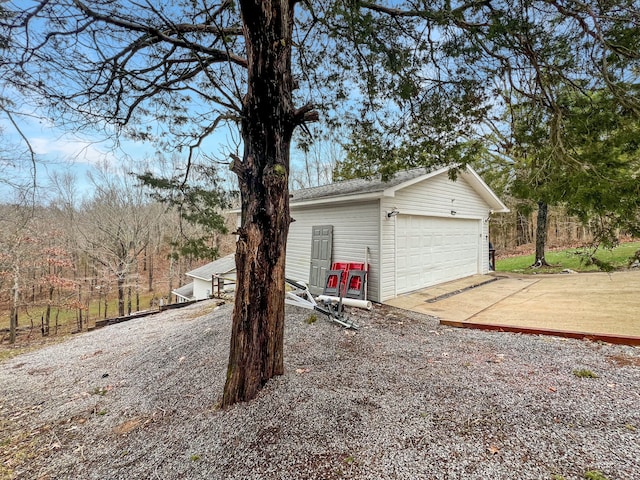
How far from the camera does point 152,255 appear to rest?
65.8ft

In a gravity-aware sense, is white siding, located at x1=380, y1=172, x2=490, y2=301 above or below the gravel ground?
above

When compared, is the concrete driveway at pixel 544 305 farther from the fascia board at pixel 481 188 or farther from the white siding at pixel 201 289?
the white siding at pixel 201 289

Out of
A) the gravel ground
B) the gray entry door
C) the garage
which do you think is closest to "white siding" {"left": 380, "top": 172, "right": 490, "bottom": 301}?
the garage

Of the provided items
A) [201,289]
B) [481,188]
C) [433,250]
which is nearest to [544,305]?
[433,250]

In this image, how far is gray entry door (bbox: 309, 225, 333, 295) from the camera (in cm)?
828

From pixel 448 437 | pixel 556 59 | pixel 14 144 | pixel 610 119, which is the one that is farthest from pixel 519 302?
pixel 14 144

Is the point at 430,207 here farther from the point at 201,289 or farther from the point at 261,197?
the point at 201,289

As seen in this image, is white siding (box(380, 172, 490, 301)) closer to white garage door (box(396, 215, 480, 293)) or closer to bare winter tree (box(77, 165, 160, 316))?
white garage door (box(396, 215, 480, 293))

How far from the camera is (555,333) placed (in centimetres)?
444

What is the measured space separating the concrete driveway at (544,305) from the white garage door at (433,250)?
384 mm

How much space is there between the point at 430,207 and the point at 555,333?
476cm

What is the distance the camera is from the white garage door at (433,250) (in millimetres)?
7789

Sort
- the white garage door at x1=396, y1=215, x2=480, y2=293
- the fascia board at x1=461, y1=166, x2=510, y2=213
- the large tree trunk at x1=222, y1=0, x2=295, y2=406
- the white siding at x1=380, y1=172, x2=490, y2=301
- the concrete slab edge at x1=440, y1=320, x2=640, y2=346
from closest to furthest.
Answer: the large tree trunk at x1=222, y1=0, x2=295, y2=406 < the concrete slab edge at x1=440, y1=320, x2=640, y2=346 < the white siding at x1=380, y1=172, x2=490, y2=301 < the white garage door at x1=396, y1=215, x2=480, y2=293 < the fascia board at x1=461, y1=166, x2=510, y2=213

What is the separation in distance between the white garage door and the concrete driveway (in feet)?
1.26
